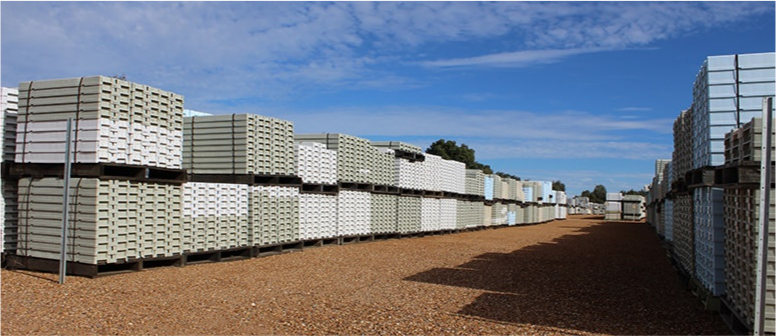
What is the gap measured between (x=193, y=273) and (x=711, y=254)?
7.83 metres

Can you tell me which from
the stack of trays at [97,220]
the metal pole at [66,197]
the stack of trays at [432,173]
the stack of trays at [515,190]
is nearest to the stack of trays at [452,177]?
the stack of trays at [432,173]

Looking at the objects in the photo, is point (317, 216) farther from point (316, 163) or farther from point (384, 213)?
point (384, 213)

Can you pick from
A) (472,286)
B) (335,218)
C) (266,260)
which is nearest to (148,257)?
(266,260)

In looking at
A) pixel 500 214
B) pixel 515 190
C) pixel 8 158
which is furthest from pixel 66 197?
pixel 515 190

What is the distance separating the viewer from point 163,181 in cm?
981

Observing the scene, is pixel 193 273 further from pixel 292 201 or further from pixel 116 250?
pixel 292 201

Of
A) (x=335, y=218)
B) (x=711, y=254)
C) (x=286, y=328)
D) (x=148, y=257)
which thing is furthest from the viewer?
(x=335, y=218)

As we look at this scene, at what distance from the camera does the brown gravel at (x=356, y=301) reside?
19.8 ft

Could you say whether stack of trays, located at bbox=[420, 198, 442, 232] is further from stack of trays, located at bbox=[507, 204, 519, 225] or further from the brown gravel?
stack of trays, located at bbox=[507, 204, 519, 225]

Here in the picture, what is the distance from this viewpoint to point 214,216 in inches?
441

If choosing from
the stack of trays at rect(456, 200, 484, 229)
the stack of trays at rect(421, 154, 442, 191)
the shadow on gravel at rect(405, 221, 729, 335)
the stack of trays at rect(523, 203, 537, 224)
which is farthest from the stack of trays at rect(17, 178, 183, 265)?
the stack of trays at rect(523, 203, 537, 224)

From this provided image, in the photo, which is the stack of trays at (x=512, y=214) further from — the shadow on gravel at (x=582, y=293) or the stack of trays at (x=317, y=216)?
the stack of trays at (x=317, y=216)

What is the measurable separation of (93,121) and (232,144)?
3.57 m

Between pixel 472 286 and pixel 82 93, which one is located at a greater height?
pixel 82 93
